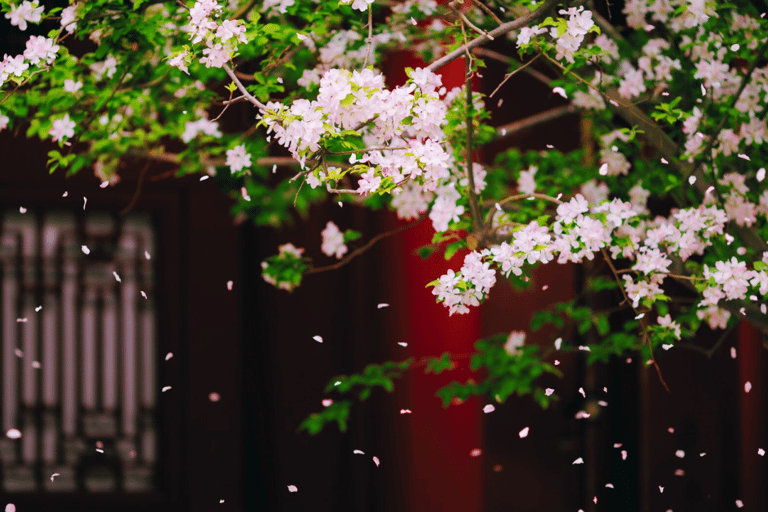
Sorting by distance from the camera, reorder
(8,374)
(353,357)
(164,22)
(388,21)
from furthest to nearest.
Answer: (353,357) → (8,374) → (388,21) → (164,22)

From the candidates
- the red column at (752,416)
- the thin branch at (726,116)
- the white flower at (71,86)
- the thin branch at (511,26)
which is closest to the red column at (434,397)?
the red column at (752,416)

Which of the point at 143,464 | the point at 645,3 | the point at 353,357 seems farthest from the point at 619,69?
the point at 143,464

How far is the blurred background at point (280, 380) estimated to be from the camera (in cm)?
550

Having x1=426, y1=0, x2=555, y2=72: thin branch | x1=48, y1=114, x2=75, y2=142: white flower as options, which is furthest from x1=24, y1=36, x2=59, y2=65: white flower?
x1=426, y1=0, x2=555, y2=72: thin branch

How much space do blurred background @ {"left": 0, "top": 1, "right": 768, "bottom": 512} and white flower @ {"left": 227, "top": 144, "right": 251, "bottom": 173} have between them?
2.19 m

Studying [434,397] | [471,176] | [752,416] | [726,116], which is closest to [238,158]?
[471,176]

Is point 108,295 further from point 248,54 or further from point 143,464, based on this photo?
point 248,54

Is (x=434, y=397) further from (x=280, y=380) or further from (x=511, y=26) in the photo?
(x=511, y=26)

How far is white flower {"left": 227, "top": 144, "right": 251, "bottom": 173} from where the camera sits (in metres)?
3.35

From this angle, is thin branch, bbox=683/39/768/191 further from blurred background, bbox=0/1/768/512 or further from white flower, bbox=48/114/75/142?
white flower, bbox=48/114/75/142

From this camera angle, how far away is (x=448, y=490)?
18.1ft

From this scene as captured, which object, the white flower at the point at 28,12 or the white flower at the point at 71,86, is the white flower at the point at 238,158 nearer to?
the white flower at the point at 71,86

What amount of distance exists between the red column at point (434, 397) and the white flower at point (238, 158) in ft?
7.26

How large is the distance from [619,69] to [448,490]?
127 inches
